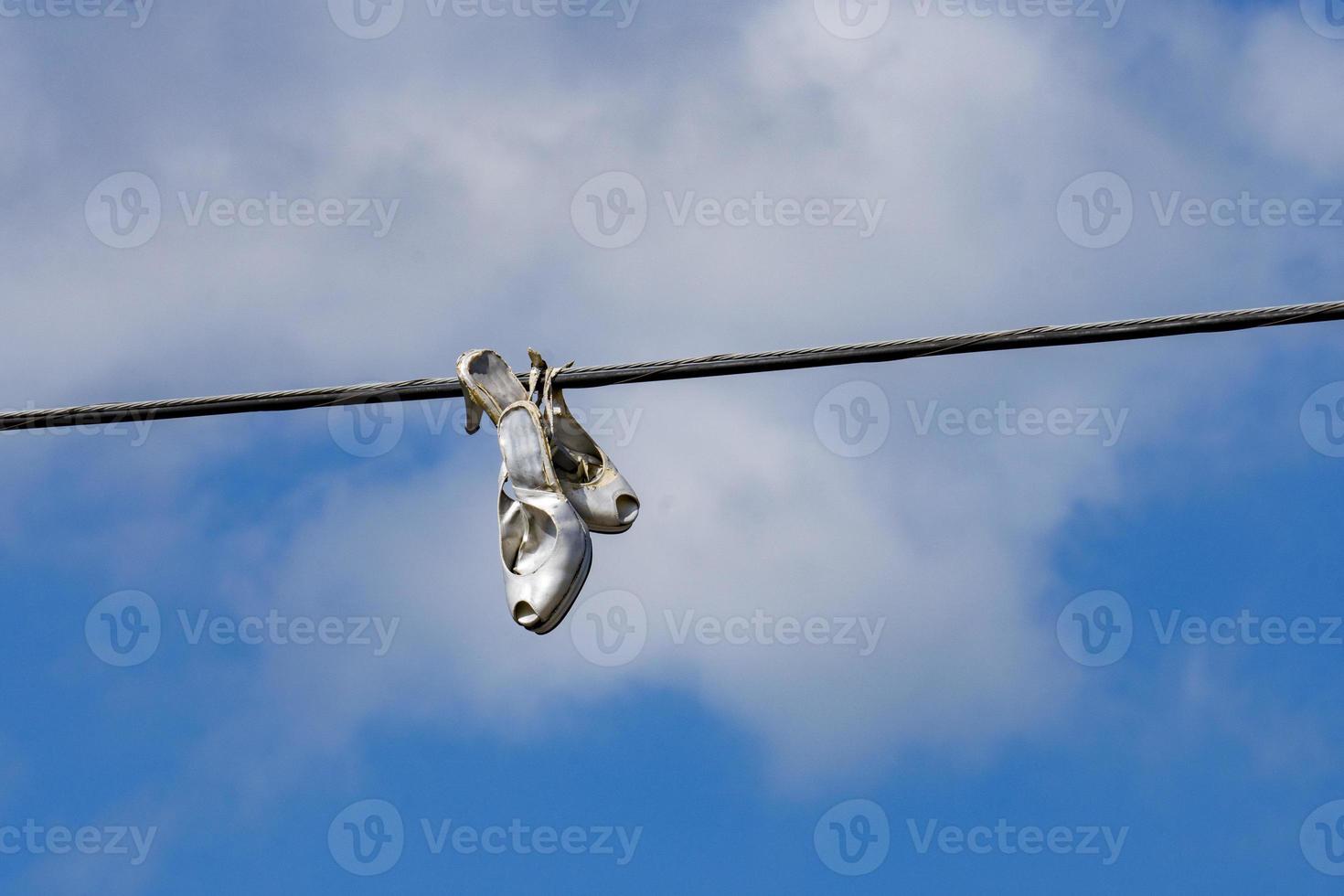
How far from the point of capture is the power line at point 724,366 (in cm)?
1105

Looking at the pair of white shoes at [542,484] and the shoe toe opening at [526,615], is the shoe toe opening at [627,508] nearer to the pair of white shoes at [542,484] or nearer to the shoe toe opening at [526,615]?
the pair of white shoes at [542,484]

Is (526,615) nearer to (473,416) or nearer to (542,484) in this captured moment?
(542,484)

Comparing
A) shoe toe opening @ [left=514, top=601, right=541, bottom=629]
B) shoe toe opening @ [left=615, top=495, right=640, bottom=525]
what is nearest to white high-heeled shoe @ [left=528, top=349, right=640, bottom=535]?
shoe toe opening @ [left=615, top=495, right=640, bottom=525]

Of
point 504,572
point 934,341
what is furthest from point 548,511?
point 934,341

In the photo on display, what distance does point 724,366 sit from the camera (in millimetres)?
11438

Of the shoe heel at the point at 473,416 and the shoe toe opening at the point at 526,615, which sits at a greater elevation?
the shoe heel at the point at 473,416

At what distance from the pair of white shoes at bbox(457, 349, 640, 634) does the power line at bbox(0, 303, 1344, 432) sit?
11.5 inches

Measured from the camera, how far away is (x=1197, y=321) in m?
11.0

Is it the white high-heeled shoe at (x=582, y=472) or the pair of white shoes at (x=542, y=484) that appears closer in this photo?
the pair of white shoes at (x=542, y=484)

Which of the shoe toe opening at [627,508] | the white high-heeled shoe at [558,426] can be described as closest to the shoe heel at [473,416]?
the white high-heeled shoe at [558,426]

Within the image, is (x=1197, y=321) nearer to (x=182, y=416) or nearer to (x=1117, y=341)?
(x=1117, y=341)

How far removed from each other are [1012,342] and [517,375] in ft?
8.38

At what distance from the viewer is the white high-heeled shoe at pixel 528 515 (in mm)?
11836

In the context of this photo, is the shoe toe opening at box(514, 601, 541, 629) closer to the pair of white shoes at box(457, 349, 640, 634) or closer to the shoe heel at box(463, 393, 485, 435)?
the pair of white shoes at box(457, 349, 640, 634)
